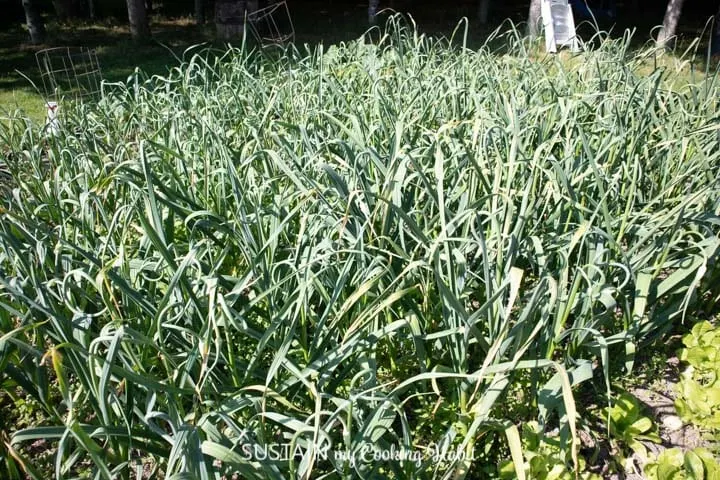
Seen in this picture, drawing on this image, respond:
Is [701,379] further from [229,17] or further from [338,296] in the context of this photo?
[229,17]

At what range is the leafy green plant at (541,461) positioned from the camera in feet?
4.69

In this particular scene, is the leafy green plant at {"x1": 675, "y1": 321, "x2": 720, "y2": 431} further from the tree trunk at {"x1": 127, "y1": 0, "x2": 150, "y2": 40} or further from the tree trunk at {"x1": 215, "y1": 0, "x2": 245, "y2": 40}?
the tree trunk at {"x1": 127, "y1": 0, "x2": 150, "y2": 40}

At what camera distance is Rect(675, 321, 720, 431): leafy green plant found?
167 centimetres

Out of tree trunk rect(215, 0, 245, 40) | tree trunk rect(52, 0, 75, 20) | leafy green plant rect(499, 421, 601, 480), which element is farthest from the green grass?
tree trunk rect(52, 0, 75, 20)

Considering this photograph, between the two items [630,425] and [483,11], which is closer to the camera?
[630,425]

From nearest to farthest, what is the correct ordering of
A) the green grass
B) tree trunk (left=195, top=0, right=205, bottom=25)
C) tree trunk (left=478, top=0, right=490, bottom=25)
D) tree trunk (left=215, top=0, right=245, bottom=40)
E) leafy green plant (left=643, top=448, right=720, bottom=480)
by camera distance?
the green grass < leafy green plant (left=643, top=448, right=720, bottom=480) < tree trunk (left=215, top=0, right=245, bottom=40) < tree trunk (left=195, top=0, right=205, bottom=25) < tree trunk (left=478, top=0, right=490, bottom=25)

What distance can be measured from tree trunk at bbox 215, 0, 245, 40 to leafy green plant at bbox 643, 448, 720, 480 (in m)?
8.90

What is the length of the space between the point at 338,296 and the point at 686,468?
0.97m

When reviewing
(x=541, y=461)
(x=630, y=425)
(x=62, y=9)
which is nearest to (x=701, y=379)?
(x=630, y=425)

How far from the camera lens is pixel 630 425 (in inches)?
64.4

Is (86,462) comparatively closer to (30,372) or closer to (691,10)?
(30,372)

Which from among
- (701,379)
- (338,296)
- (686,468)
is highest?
(338,296)

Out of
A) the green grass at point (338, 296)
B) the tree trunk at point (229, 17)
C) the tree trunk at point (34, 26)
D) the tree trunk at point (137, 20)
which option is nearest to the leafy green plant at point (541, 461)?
the green grass at point (338, 296)

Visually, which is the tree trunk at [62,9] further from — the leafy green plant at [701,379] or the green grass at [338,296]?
the leafy green plant at [701,379]
